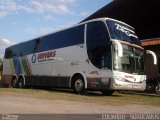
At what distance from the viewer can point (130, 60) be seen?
17172 mm

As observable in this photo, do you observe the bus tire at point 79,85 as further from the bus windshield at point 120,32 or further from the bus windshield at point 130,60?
the bus windshield at point 120,32

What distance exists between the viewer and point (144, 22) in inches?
1103

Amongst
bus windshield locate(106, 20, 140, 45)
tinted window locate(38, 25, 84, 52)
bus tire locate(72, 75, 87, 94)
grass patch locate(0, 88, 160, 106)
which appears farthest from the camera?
tinted window locate(38, 25, 84, 52)

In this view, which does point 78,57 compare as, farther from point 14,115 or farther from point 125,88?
point 14,115

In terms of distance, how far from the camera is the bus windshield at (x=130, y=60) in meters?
16.5

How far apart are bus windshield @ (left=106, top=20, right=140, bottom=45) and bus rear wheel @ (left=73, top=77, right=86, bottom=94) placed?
295cm

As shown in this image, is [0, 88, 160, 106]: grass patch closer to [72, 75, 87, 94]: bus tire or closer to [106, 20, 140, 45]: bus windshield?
[72, 75, 87, 94]: bus tire

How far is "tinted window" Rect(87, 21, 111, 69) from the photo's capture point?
16.8 m

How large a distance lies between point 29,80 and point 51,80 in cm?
318

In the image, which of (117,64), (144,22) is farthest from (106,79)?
(144,22)

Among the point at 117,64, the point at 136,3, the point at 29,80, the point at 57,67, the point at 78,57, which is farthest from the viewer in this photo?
the point at 136,3

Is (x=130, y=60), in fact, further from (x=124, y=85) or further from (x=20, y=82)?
(x=20, y=82)

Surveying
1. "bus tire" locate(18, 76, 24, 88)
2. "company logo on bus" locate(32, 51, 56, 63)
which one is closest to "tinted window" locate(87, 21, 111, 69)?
"company logo on bus" locate(32, 51, 56, 63)

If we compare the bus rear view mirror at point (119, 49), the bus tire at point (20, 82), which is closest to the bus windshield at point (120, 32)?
the bus rear view mirror at point (119, 49)
